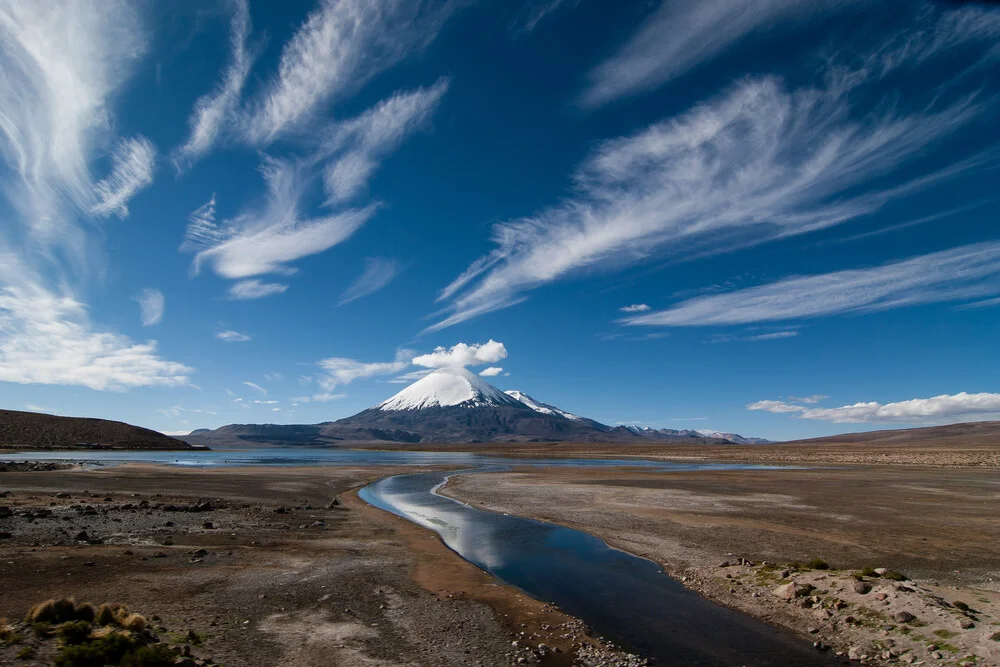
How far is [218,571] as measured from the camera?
1858cm

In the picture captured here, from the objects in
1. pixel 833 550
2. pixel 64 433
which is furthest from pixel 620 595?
pixel 64 433

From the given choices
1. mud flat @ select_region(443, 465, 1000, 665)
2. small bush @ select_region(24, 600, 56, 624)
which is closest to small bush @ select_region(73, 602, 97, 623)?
small bush @ select_region(24, 600, 56, 624)

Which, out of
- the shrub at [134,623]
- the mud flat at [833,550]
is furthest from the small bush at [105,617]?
the mud flat at [833,550]

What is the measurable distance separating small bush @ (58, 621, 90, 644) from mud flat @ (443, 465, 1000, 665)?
17487 millimetres

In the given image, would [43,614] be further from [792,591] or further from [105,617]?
[792,591]

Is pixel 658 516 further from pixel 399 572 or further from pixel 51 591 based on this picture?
pixel 51 591

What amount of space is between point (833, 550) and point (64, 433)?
213911 millimetres

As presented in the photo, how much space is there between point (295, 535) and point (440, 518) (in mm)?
10671

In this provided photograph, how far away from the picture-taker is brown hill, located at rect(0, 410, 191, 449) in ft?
506

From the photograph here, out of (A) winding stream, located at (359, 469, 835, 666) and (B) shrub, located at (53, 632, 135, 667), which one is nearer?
(B) shrub, located at (53, 632, 135, 667)

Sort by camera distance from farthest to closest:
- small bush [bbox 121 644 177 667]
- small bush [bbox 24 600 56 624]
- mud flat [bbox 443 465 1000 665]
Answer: mud flat [bbox 443 465 1000 665], small bush [bbox 24 600 56 624], small bush [bbox 121 644 177 667]

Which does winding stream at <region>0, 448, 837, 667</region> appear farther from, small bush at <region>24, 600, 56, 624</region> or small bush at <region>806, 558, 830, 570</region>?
small bush at <region>24, 600, 56, 624</region>

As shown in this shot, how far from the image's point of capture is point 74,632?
1110cm

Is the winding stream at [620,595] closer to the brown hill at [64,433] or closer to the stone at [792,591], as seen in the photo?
the stone at [792,591]
